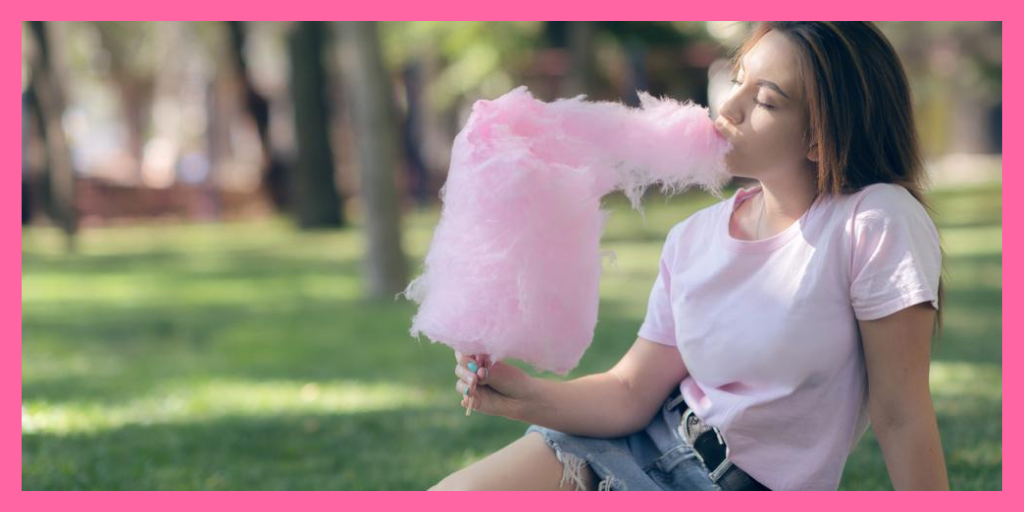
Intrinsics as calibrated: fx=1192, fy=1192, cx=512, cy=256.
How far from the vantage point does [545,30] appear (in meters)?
21.9

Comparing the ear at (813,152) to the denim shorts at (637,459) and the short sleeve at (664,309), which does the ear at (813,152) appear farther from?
the denim shorts at (637,459)

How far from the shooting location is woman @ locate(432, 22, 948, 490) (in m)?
2.40

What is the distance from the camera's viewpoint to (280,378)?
6.83m

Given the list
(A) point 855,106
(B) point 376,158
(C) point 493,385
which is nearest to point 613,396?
(C) point 493,385

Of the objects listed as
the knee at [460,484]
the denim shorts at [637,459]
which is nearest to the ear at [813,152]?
the denim shorts at [637,459]

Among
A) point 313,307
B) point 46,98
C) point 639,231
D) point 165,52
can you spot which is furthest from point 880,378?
point 165,52

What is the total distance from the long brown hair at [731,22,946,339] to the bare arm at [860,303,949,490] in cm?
30

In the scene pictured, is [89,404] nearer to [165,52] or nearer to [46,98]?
[46,98]

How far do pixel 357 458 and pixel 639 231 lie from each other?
36.4 feet

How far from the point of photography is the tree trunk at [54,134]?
52.1 feet

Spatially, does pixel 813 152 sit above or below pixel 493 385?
above

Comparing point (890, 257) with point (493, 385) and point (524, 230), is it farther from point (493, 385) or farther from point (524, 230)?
point (493, 385)

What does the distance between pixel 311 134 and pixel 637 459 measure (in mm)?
15502

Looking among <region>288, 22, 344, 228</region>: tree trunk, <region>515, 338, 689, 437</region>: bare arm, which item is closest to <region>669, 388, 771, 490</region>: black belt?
<region>515, 338, 689, 437</region>: bare arm
